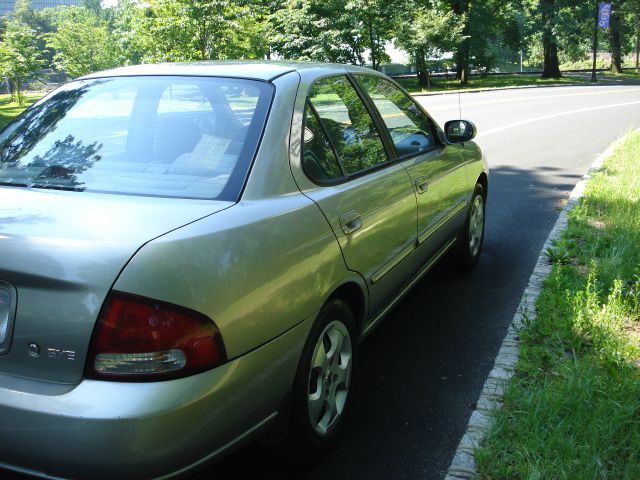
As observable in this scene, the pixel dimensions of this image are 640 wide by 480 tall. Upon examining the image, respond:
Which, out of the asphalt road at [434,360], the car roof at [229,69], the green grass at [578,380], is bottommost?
the asphalt road at [434,360]

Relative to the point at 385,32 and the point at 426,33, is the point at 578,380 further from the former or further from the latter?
the point at 385,32

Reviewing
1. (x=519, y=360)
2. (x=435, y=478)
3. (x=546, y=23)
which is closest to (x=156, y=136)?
(x=435, y=478)

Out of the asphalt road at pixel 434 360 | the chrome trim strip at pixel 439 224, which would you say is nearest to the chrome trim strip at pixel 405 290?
the chrome trim strip at pixel 439 224

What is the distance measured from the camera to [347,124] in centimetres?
327

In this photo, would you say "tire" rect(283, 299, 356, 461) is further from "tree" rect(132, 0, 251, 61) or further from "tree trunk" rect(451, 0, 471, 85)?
"tree trunk" rect(451, 0, 471, 85)

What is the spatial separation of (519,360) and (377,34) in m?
37.2

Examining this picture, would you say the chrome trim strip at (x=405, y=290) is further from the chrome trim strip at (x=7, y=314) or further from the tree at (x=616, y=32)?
the tree at (x=616, y=32)

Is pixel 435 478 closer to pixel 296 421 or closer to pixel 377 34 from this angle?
pixel 296 421

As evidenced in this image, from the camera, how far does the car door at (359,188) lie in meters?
2.82

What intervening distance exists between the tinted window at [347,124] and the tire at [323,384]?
773 millimetres

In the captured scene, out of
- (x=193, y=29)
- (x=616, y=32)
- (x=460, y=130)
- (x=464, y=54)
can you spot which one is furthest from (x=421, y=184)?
(x=616, y=32)

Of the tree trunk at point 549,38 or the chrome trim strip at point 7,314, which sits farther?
the tree trunk at point 549,38

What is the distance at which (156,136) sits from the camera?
2.68 metres

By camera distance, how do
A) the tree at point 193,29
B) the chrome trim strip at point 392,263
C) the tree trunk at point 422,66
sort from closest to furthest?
the chrome trim strip at point 392,263 < the tree at point 193,29 < the tree trunk at point 422,66
